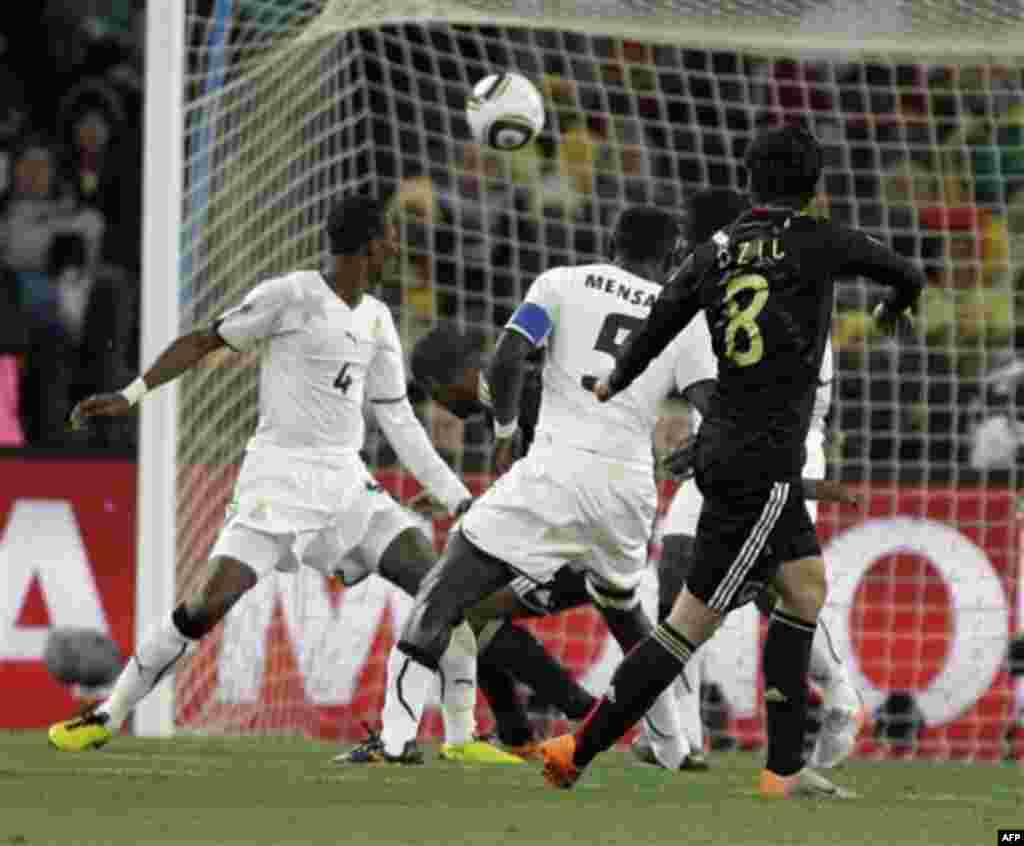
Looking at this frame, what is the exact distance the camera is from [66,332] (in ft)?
57.9

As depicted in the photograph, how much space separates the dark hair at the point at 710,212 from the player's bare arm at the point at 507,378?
1.05 meters

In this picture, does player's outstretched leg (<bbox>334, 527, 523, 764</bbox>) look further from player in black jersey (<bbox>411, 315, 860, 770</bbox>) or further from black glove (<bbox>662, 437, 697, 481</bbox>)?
black glove (<bbox>662, 437, 697, 481</bbox>)

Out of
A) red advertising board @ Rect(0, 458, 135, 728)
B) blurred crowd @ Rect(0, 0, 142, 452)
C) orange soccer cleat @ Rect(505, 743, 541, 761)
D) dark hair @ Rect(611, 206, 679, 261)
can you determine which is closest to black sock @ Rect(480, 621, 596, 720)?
orange soccer cleat @ Rect(505, 743, 541, 761)

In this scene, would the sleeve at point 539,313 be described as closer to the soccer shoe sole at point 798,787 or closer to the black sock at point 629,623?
the black sock at point 629,623

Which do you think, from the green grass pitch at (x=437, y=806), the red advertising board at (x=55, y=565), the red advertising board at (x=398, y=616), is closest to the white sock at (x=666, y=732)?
the green grass pitch at (x=437, y=806)

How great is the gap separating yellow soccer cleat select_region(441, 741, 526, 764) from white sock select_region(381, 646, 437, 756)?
0.53 m

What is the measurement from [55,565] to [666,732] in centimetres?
444

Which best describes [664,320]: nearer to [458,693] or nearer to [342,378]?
[342,378]

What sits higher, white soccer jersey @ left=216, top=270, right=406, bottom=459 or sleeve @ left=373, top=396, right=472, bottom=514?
white soccer jersey @ left=216, top=270, right=406, bottom=459

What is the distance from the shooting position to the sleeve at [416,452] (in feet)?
34.9

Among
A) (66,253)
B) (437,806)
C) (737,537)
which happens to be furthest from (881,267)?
(66,253)

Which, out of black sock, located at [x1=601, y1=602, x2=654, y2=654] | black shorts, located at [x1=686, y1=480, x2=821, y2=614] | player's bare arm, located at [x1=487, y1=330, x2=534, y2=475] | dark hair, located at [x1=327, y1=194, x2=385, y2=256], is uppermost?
dark hair, located at [x1=327, y1=194, x2=385, y2=256]

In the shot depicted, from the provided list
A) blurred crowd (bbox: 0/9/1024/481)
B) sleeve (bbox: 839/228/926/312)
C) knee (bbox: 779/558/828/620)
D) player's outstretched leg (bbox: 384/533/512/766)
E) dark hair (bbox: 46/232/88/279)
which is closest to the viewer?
sleeve (bbox: 839/228/926/312)

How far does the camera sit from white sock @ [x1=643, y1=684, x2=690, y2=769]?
1050 cm
